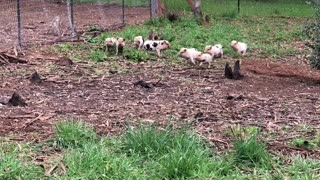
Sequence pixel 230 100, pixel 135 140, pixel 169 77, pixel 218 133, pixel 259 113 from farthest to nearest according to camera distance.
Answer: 1. pixel 169 77
2. pixel 230 100
3. pixel 259 113
4. pixel 218 133
5. pixel 135 140

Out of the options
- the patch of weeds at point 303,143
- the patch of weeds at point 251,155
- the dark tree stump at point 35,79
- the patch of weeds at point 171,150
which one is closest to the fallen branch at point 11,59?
the dark tree stump at point 35,79

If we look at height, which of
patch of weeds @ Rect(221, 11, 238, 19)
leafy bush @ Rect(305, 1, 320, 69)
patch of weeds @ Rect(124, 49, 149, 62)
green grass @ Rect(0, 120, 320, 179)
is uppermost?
leafy bush @ Rect(305, 1, 320, 69)

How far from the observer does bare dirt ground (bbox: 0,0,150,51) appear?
13891mm

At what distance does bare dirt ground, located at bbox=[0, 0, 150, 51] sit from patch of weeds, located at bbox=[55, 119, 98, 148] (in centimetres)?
666

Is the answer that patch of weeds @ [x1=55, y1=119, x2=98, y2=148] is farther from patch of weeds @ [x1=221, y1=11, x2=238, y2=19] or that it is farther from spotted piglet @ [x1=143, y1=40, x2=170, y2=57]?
patch of weeds @ [x1=221, y1=11, x2=238, y2=19]

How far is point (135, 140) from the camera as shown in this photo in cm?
538

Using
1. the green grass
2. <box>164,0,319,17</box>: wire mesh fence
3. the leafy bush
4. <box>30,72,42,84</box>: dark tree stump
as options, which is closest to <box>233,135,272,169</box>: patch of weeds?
the green grass

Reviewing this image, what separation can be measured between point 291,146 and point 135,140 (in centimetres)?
140

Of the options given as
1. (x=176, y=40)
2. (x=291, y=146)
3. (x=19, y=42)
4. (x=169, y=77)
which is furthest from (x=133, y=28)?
(x=291, y=146)

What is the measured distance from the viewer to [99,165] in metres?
4.86

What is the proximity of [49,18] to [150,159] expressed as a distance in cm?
1319

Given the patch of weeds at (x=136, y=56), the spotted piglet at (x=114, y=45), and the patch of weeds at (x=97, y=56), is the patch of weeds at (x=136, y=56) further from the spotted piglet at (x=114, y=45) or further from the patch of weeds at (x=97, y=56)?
the patch of weeds at (x=97, y=56)

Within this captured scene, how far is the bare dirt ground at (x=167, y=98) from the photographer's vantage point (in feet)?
20.8

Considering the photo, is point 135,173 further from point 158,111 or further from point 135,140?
point 158,111
